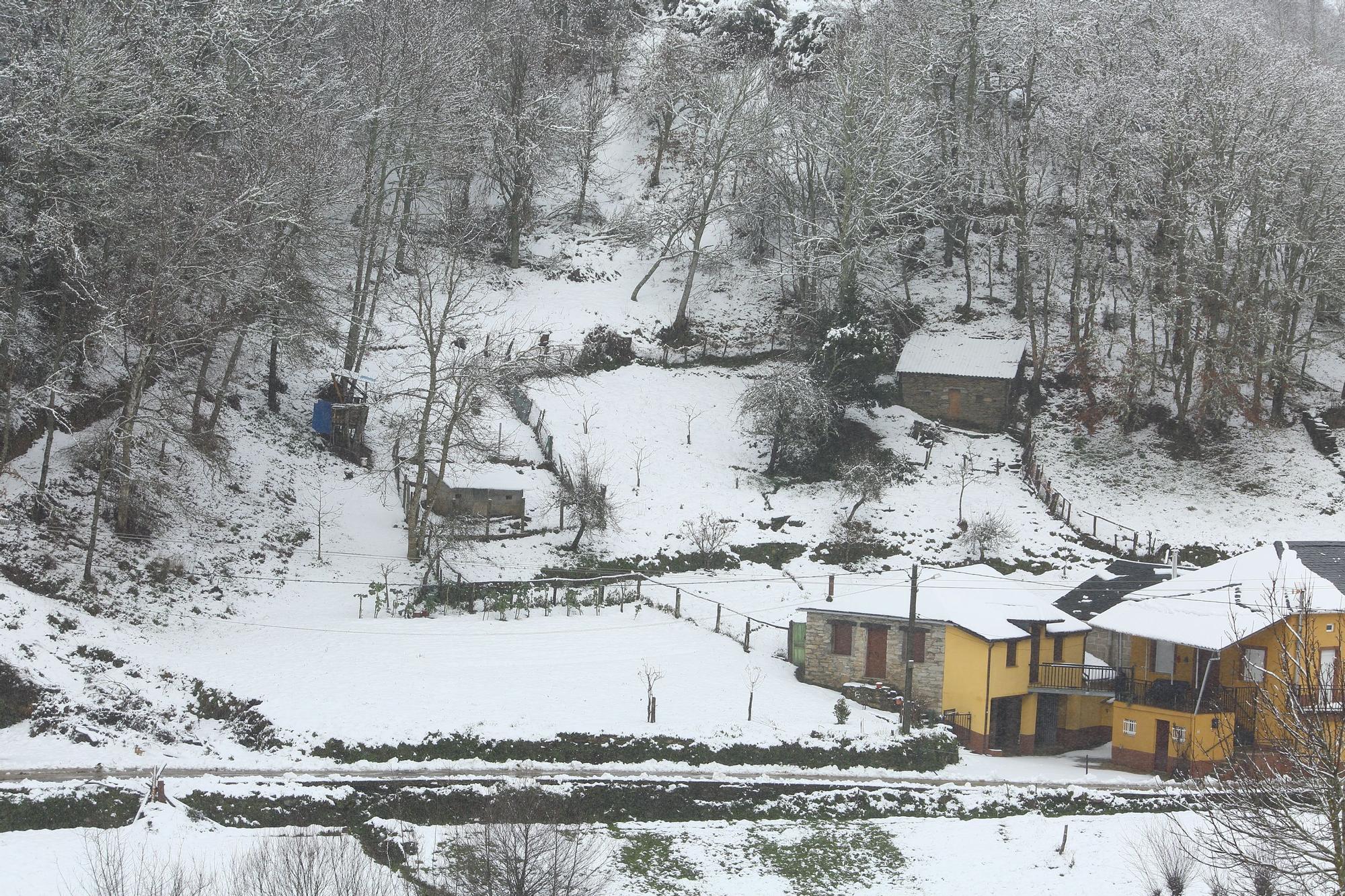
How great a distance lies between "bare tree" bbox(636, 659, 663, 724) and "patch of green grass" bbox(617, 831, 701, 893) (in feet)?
12.4

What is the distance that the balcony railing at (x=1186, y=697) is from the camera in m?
30.6

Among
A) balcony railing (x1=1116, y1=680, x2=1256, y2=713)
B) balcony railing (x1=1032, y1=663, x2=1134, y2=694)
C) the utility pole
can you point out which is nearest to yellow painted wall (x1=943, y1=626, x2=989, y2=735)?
the utility pole

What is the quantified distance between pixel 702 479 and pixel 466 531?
9.59m

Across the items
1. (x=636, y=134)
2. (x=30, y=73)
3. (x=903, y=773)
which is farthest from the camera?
(x=636, y=134)

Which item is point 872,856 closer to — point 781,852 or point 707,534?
point 781,852

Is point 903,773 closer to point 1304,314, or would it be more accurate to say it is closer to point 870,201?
point 870,201

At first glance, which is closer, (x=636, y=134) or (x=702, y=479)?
(x=702, y=479)

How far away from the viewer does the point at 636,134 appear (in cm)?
6625

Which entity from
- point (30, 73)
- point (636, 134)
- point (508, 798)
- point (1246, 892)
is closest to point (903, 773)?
point (508, 798)

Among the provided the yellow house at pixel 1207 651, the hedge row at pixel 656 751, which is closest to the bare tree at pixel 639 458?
the hedge row at pixel 656 751

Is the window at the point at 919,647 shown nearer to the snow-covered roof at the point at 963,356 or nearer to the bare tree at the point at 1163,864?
the bare tree at the point at 1163,864

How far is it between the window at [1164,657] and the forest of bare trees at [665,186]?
1528cm

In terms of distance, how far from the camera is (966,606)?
33.2 m

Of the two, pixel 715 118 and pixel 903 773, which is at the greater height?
pixel 715 118
